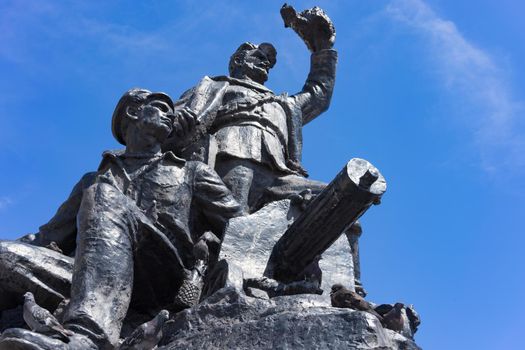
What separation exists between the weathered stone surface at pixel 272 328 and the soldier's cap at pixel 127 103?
258 centimetres

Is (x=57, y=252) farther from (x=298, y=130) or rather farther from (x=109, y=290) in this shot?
(x=298, y=130)

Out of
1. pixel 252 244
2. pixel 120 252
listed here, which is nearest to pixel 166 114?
pixel 252 244

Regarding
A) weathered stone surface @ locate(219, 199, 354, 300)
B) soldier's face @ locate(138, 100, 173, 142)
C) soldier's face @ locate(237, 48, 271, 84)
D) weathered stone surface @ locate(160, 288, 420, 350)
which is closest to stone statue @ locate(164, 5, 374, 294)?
soldier's face @ locate(237, 48, 271, 84)

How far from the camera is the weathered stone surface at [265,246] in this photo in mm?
6504

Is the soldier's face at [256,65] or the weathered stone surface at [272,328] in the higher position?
the soldier's face at [256,65]

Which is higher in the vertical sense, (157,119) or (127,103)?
(127,103)

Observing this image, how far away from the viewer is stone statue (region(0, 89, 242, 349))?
220 inches

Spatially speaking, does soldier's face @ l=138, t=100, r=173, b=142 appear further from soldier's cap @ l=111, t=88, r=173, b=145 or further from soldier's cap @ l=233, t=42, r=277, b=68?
soldier's cap @ l=233, t=42, r=277, b=68

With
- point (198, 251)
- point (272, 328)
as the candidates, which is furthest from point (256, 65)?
point (272, 328)

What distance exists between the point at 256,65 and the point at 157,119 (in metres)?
2.49

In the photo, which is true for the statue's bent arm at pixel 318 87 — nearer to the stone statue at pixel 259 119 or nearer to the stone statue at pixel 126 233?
the stone statue at pixel 259 119

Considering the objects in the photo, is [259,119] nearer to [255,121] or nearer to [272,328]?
[255,121]

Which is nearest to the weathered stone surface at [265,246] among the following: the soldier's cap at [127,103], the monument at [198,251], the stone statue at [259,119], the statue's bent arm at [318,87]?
the monument at [198,251]

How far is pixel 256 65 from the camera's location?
966 centimetres
